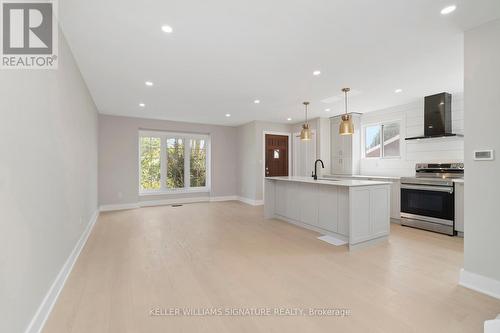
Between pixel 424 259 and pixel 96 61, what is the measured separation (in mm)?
5114

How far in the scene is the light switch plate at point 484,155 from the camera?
2201 millimetres

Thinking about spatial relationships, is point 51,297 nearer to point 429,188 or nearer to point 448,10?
point 448,10

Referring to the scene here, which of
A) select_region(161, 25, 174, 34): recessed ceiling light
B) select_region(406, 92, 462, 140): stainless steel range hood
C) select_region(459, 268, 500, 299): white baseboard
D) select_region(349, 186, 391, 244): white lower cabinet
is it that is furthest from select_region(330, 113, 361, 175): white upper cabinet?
select_region(161, 25, 174, 34): recessed ceiling light

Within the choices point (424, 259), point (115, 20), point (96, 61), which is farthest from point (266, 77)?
point (424, 259)

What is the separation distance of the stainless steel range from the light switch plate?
2.15 m

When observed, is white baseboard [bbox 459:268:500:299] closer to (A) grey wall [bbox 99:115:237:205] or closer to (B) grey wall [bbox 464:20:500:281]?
(B) grey wall [bbox 464:20:500:281]

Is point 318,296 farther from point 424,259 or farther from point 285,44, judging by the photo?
point 285,44

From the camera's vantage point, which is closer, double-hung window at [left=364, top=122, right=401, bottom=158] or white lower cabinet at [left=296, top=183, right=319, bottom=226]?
white lower cabinet at [left=296, top=183, right=319, bottom=226]

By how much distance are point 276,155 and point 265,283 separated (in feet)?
17.7

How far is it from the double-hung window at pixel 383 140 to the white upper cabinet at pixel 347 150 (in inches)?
9.8

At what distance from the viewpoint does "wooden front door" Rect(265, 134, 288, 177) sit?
735 centimetres

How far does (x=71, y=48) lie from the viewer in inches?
108

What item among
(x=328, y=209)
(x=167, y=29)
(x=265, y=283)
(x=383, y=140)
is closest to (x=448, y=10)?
(x=167, y=29)

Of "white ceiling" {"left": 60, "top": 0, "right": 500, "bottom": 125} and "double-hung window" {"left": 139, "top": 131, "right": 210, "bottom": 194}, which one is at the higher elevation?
"white ceiling" {"left": 60, "top": 0, "right": 500, "bottom": 125}
